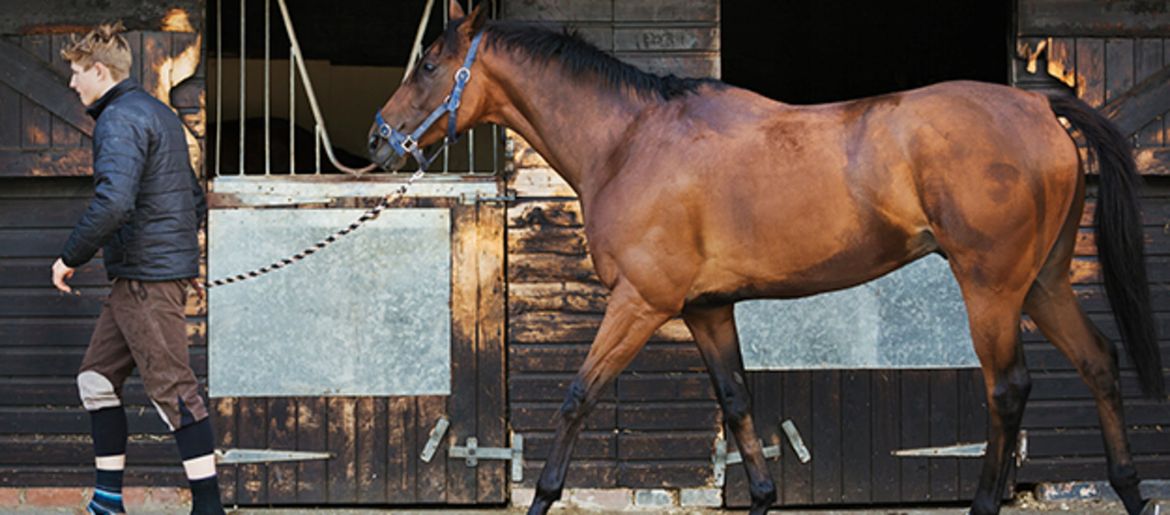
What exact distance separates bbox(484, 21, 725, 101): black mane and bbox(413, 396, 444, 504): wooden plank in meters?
1.62

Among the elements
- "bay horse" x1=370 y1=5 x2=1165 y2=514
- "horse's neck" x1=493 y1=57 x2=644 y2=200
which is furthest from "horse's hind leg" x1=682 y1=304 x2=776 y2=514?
"horse's neck" x1=493 y1=57 x2=644 y2=200

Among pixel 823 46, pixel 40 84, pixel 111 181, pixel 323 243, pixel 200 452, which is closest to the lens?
pixel 111 181

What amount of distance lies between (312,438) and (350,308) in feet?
1.86

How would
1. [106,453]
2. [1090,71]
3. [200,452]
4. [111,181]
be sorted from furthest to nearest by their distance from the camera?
[1090,71] → [106,453] → [200,452] → [111,181]

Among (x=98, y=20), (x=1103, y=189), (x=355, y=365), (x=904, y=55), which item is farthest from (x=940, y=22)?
(x=98, y=20)

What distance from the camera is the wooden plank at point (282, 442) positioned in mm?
5758

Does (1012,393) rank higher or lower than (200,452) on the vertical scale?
higher

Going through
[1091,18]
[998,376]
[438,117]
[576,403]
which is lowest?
[576,403]

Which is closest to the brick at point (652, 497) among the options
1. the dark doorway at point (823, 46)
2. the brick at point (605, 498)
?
the brick at point (605, 498)

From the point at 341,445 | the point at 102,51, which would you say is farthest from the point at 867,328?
the point at 102,51

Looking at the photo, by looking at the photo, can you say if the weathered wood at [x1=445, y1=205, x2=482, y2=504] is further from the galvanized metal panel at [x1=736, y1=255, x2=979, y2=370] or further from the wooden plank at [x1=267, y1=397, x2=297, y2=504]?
the galvanized metal panel at [x1=736, y1=255, x2=979, y2=370]

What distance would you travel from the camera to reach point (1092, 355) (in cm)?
474

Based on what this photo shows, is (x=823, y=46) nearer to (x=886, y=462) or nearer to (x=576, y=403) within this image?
(x=886, y=462)

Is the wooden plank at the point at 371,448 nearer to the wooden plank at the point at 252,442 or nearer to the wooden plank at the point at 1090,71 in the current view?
the wooden plank at the point at 252,442
